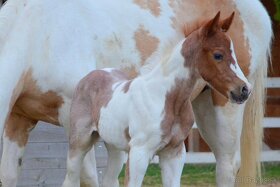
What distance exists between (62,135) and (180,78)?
8.81 ft

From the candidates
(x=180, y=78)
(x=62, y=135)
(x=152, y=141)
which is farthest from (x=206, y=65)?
(x=62, y=135)

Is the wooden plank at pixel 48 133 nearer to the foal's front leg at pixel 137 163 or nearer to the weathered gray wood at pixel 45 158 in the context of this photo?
the weathered gray wood at pixel 45 158

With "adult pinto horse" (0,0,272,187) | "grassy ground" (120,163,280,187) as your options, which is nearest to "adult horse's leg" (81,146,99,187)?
"adult pinto horse" (0,0,272,187)

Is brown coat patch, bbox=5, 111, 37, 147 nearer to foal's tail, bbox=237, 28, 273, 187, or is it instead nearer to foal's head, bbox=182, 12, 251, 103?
foal's head, bbox=182, 12, 251, 103

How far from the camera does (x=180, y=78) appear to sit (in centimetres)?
559

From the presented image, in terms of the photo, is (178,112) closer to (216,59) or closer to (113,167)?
(216,59)

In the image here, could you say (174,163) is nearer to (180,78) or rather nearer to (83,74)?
(180,78)

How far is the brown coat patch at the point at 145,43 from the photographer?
278 inches

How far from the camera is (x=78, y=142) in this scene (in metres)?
6.03

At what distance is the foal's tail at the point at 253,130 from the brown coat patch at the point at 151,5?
1.02m

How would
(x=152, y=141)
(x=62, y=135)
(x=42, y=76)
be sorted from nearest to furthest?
(x=152, y=141) < (x=42, y=76) < (x=62, y=135)

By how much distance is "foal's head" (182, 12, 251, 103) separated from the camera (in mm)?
5531

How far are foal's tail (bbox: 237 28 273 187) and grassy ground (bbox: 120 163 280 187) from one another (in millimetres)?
1264

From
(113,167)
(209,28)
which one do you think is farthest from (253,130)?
(209,28)
